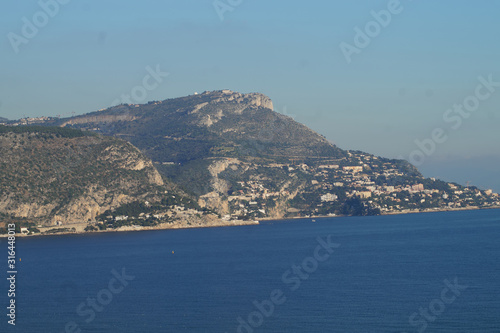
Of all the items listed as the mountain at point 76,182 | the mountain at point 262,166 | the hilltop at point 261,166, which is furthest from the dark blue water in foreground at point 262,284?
the mountain at point 262,166

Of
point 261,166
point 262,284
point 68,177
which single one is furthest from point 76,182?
point 261,166

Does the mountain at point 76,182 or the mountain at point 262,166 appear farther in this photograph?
the mountain at point 262,166

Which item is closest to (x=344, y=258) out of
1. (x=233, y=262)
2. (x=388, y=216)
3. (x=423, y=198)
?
(x=233, y=262)

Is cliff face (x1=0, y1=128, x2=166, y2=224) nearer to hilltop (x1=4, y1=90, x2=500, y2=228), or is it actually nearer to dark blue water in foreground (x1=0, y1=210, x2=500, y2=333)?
hilltop (x1=4, y1=90, x2=500, y2=228)

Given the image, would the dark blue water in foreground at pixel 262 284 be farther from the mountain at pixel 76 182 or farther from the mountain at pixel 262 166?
the mountain at pixel 262 166

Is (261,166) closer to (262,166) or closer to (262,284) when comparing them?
(262,166)

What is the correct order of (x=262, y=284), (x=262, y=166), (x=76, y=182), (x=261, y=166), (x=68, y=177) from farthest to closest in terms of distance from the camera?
(x=262, y=166) → (x=261, y=166) → (x=68, y=177) → (x=76, y=182) → (x=262, y=284)
